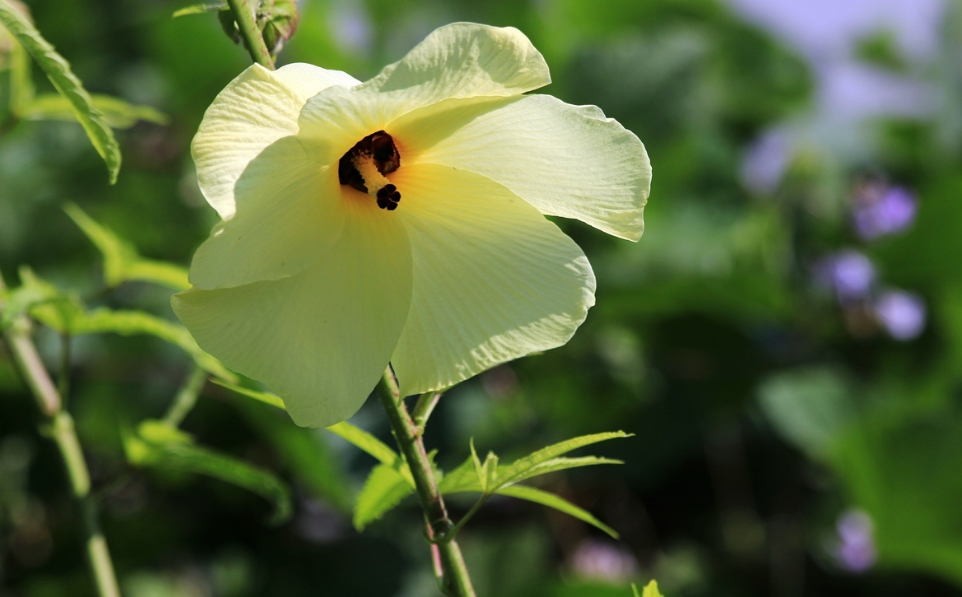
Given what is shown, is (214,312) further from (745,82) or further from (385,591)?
(745,82)

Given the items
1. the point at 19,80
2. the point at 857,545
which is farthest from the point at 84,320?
the point at 857,545

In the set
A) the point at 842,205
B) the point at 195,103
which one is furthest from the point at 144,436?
the point at 842,205

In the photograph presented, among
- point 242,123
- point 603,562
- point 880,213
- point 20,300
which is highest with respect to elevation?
point 242,123

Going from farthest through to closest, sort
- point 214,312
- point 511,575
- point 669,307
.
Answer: point 669,307 → point 511,575 → point 214,312

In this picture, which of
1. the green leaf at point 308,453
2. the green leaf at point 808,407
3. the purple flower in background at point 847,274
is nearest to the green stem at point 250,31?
the green leaf at point 308,453

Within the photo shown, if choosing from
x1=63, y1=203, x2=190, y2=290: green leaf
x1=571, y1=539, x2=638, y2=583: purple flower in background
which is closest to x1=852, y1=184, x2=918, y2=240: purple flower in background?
x1=571, y1=539, x2=638, y2=583: purple flower in background

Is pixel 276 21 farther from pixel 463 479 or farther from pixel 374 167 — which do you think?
pixel 463 479
